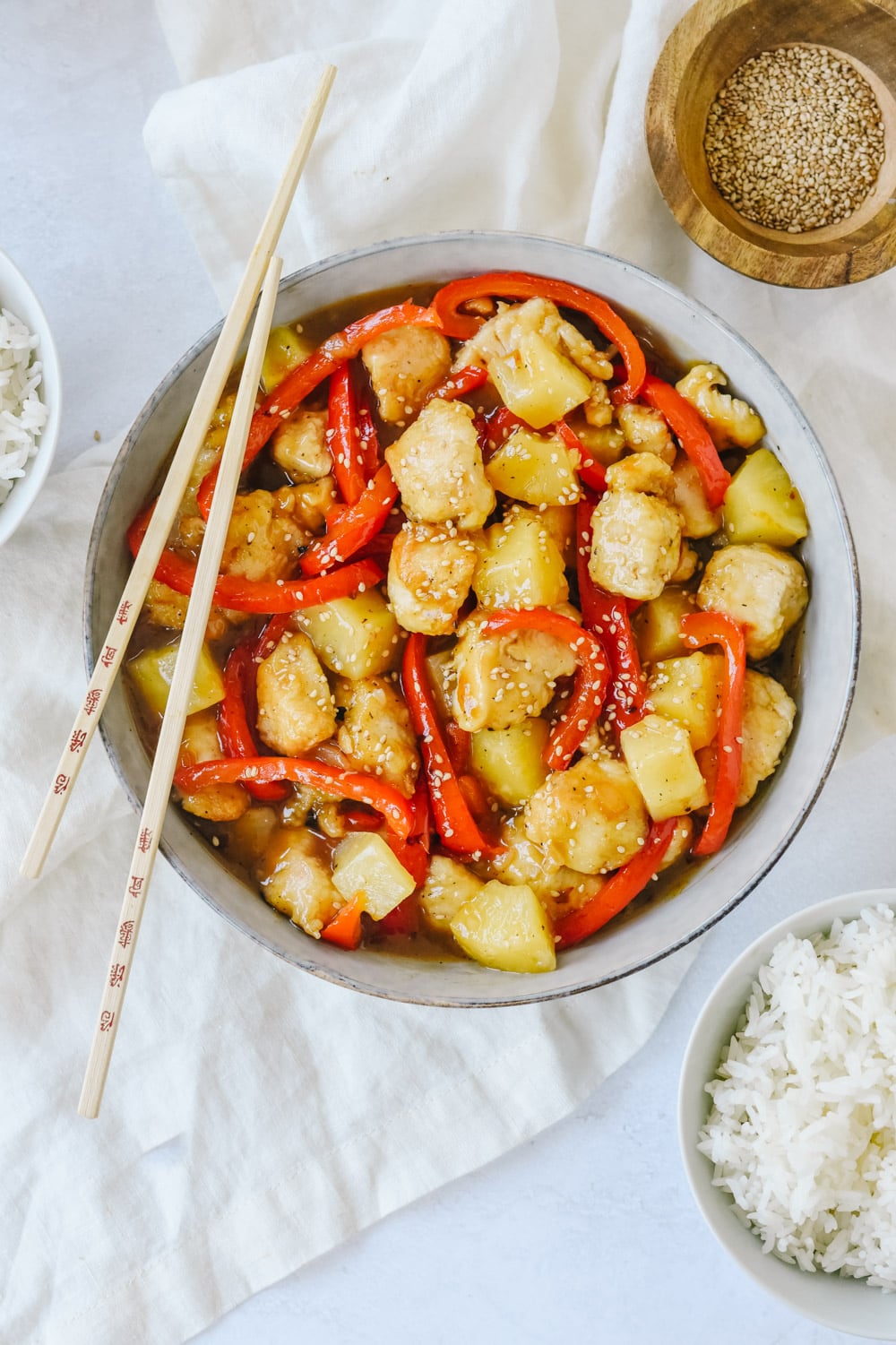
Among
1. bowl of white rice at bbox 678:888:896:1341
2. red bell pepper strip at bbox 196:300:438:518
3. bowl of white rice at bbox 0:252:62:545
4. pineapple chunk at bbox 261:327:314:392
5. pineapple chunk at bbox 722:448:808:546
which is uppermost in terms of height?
bowl of white rice at bbox 0:252:62:545

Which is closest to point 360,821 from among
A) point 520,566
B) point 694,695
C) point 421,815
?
point 421,815

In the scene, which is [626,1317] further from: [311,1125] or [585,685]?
[585,685]

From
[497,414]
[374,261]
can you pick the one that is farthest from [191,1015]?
[374,261]

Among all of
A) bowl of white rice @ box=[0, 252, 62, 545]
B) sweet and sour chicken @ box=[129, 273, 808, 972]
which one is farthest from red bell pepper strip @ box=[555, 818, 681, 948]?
bowl of white rice @ box=[0, 252, 62, 545]

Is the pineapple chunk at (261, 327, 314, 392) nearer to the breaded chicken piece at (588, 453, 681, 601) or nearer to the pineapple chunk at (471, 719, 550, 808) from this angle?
the breaded chicken piece at (588, 453, 681, 601)

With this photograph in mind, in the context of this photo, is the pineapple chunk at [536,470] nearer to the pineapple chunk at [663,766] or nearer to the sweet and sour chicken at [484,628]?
the sweet and sour chicken at [484,628]

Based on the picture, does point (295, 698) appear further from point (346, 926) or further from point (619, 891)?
point (619, 891)
